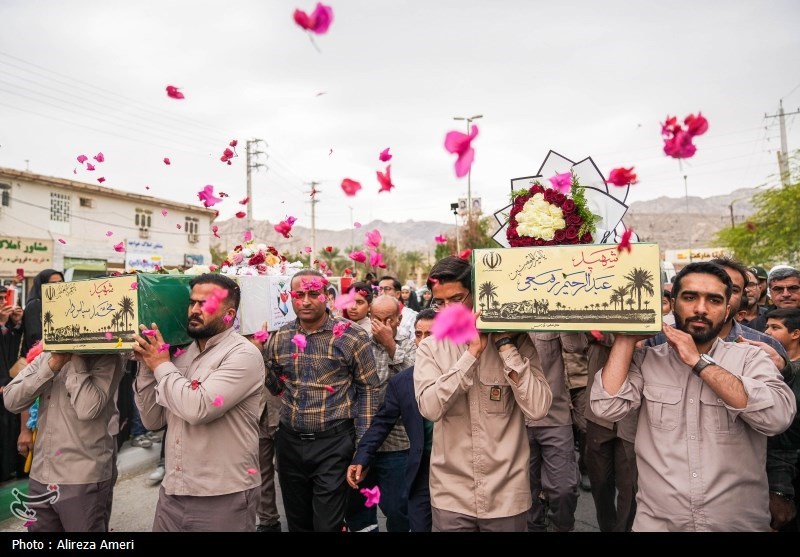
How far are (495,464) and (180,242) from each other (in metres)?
37.6

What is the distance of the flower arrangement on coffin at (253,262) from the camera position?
237 inches

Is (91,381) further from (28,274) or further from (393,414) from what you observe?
(28,274)

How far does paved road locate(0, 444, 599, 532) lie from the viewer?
15.8ft

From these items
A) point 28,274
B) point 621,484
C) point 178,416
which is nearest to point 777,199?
point 621,484

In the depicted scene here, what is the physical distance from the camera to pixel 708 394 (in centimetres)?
243

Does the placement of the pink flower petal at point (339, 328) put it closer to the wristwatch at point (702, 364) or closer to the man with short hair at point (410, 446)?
the man with short hair at point (410, 446)

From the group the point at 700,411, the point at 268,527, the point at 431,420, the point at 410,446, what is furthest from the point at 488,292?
the point at 268,527

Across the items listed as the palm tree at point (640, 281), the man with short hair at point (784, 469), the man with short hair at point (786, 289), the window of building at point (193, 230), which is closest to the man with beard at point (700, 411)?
the palm tree at point (640, 281)

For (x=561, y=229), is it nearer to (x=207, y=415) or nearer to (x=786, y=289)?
(x=207, y=415)

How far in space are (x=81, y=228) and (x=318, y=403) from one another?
31195 millimetres

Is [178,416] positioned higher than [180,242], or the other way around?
[180,242]

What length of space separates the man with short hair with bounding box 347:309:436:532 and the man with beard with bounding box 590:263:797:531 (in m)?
1.19

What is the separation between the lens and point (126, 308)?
2990 millimetres

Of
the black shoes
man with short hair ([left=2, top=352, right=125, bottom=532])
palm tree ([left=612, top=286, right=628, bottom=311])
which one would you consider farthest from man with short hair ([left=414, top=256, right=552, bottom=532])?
the black shoes
